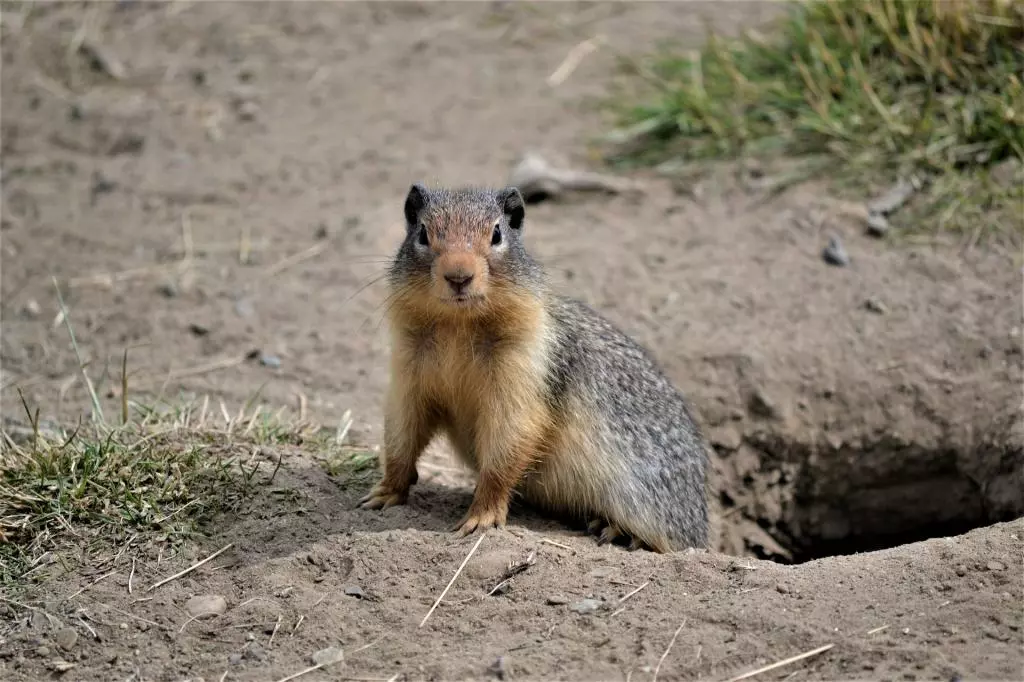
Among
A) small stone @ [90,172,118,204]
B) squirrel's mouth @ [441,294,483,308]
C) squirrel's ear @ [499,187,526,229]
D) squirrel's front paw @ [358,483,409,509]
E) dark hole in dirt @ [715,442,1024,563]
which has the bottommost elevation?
A: dark hole in dirt @ [715,442,1024,563]

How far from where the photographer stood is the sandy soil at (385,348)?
14.2 ft

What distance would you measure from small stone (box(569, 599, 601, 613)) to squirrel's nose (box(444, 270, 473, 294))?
1.34 m

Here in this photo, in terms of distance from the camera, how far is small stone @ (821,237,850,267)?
762 centimetres

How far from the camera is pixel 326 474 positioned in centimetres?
564

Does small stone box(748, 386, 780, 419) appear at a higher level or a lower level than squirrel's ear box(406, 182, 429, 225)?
lower

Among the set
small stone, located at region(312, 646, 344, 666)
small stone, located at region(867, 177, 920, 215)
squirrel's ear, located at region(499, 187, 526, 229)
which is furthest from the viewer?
small stone, located at region(867, 177, 920, 215)

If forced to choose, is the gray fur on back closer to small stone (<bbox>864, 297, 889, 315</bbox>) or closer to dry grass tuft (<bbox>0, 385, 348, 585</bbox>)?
dry grass tuft (<bbox>0, 385, 348, 585</bbox>)

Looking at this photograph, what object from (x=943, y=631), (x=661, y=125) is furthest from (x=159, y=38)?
(x=943, y=631)

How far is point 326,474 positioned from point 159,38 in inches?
277

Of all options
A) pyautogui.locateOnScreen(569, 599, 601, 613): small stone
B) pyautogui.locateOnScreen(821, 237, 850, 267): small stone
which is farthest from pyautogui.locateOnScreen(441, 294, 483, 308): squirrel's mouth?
pyautogui.locateOnScreen(821, 237, 850, 267): small stone

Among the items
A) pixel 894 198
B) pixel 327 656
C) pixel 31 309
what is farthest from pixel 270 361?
pixel 894 198

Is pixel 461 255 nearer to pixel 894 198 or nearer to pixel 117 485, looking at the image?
pixel 117 485

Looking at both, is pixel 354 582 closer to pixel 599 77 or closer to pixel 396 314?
pixel 396 314

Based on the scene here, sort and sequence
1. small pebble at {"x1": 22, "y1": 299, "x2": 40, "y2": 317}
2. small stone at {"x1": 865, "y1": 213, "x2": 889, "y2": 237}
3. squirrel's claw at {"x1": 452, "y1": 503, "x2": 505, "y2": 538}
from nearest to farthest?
squirrel's claw at {"x1": 452, "y1": 503, "x2": 505, "y2": 538}
small pebble at {"x1": 22, "y1": 299, "x2": 40, "y2": 317}
small stone at {"x1": 865, "y1": 213, "x2": 889, "y2": 237}
